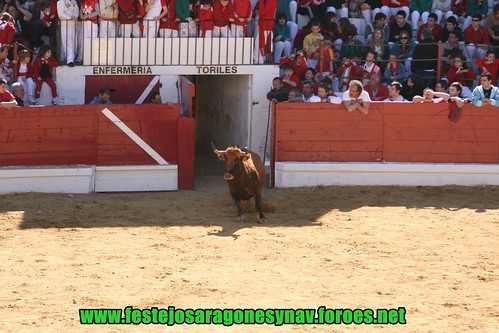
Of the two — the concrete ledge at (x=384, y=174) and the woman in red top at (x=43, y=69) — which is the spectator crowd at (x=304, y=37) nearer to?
the woman in red top at (x=43, y=69)

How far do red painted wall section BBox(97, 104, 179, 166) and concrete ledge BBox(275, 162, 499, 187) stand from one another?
1.46 m

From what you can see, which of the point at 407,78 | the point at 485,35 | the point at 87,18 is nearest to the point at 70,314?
the point at 87,18

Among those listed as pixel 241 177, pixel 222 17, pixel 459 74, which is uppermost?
pixel 222 17

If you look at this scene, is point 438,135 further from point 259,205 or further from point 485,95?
point 259,205

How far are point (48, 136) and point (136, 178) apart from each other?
4.00 feet

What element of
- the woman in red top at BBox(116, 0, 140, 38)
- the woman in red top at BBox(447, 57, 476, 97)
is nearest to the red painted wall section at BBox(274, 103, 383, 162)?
the woman in red top at BBox(447, 57, 476, 97)

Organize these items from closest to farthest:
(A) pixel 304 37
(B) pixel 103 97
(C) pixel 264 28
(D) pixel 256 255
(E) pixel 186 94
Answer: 1. (D) pixel 256 255
2. (B) pixel 103 97
3. (E) pixel 186 94
4. (C) pixel 264 28
5. (A) pixel 304 37

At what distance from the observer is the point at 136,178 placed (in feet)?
45.9

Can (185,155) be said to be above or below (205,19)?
below

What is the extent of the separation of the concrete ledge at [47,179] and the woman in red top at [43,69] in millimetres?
1302

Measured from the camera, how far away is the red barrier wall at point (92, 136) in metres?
13.7

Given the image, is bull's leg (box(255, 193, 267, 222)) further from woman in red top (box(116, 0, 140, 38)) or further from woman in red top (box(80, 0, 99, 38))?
woman in red top (box(80, 0, 99, 38))

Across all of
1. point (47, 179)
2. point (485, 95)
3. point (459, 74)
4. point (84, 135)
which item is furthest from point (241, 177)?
point (459, 74)

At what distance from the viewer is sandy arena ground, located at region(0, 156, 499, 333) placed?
8.84m
